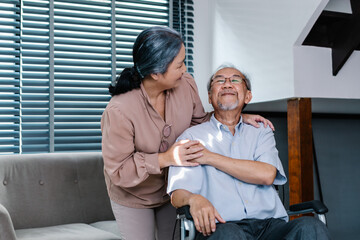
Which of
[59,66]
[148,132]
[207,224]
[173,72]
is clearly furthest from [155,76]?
[59,66]

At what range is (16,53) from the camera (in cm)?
329

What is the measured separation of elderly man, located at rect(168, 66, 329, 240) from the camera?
178 cm

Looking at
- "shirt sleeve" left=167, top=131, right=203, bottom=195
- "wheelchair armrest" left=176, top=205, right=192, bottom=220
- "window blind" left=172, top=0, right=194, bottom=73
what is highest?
"window blind" left=172, top=0, right=194, bottom=73

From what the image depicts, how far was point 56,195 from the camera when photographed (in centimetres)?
311

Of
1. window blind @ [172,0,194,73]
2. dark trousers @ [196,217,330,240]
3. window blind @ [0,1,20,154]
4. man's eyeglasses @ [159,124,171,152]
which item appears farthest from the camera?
window blind @ [172,0,194,73]

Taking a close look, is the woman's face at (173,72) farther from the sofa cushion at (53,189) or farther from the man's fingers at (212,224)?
the sofa cushion at (53,189)

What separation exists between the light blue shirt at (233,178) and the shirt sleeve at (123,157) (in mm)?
136

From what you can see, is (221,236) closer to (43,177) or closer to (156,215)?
(156,215)

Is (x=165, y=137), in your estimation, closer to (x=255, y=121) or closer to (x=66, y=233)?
(x=255, y=121)

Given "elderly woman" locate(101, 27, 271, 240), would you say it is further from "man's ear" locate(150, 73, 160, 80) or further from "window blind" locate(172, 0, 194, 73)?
"window blind" locate(172, 0, 194, 73)

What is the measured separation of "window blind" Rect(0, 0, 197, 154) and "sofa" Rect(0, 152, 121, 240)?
25 cm

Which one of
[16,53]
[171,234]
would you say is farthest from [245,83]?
[16,53]

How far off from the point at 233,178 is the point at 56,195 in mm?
1548

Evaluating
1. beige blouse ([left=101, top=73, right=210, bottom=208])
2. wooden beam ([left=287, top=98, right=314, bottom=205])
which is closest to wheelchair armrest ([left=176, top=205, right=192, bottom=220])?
beige blouse ([left=101, top=73, right=210, bottom=208])
